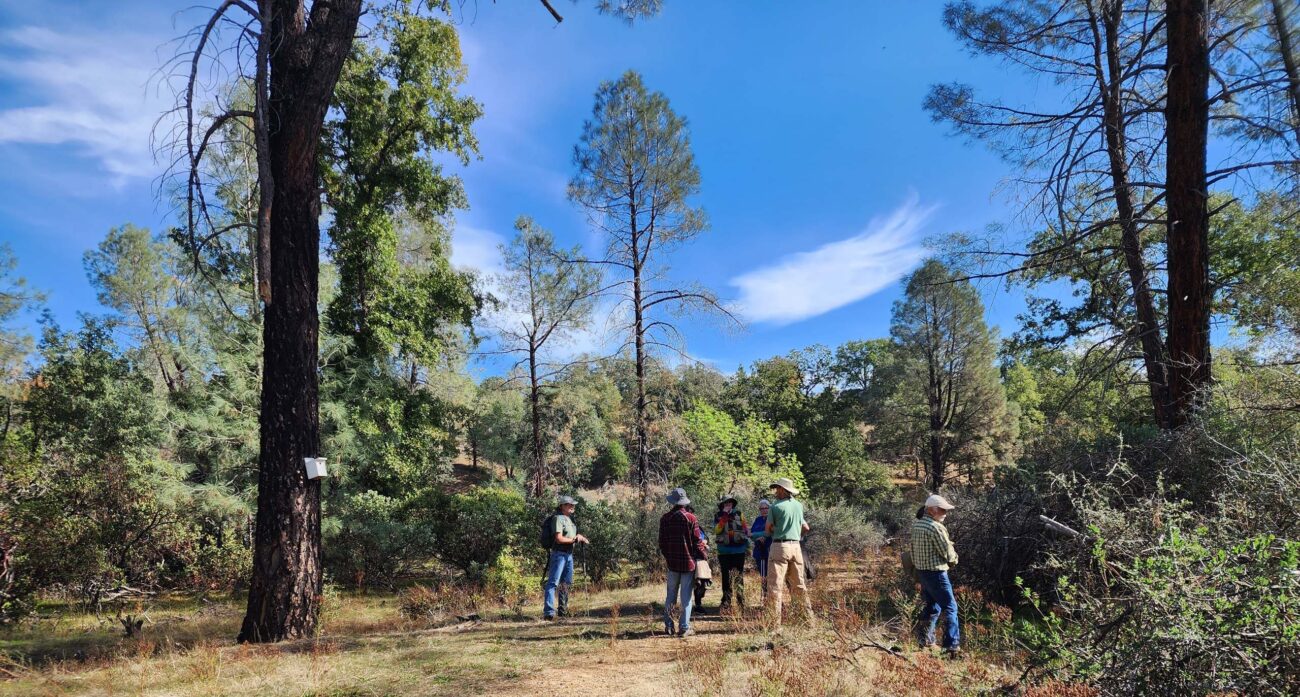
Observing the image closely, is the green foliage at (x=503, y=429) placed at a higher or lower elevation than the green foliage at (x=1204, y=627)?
higher

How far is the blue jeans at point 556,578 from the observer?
25.2ft

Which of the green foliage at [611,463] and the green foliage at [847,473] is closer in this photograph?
the green foliage at [847,473]

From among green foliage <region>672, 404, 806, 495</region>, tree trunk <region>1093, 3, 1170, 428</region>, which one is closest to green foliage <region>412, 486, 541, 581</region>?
green foliage <region>672, 404, 806, 495</region>

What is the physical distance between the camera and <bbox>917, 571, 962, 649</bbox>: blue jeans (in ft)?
17.5

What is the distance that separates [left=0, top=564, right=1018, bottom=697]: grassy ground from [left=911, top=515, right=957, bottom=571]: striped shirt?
790 millimetres

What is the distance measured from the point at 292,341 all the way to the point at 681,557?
4.91 m

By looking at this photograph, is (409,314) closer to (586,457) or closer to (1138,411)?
(586,457)

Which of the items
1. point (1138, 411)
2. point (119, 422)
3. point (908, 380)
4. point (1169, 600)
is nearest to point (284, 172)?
point (1169, 600)

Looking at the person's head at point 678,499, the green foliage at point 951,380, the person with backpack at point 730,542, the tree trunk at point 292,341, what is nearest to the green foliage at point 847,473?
the green foliage at point 951,380

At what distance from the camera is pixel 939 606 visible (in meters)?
5.64

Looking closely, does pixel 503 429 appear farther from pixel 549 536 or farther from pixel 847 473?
pixel 549 536

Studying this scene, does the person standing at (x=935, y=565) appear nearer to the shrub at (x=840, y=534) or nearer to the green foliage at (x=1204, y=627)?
the green foliage at (x=1204, y=627)

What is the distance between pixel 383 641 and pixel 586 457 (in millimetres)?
22734

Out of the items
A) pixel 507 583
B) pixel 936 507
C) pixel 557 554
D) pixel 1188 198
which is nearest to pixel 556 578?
pixel 557 554
